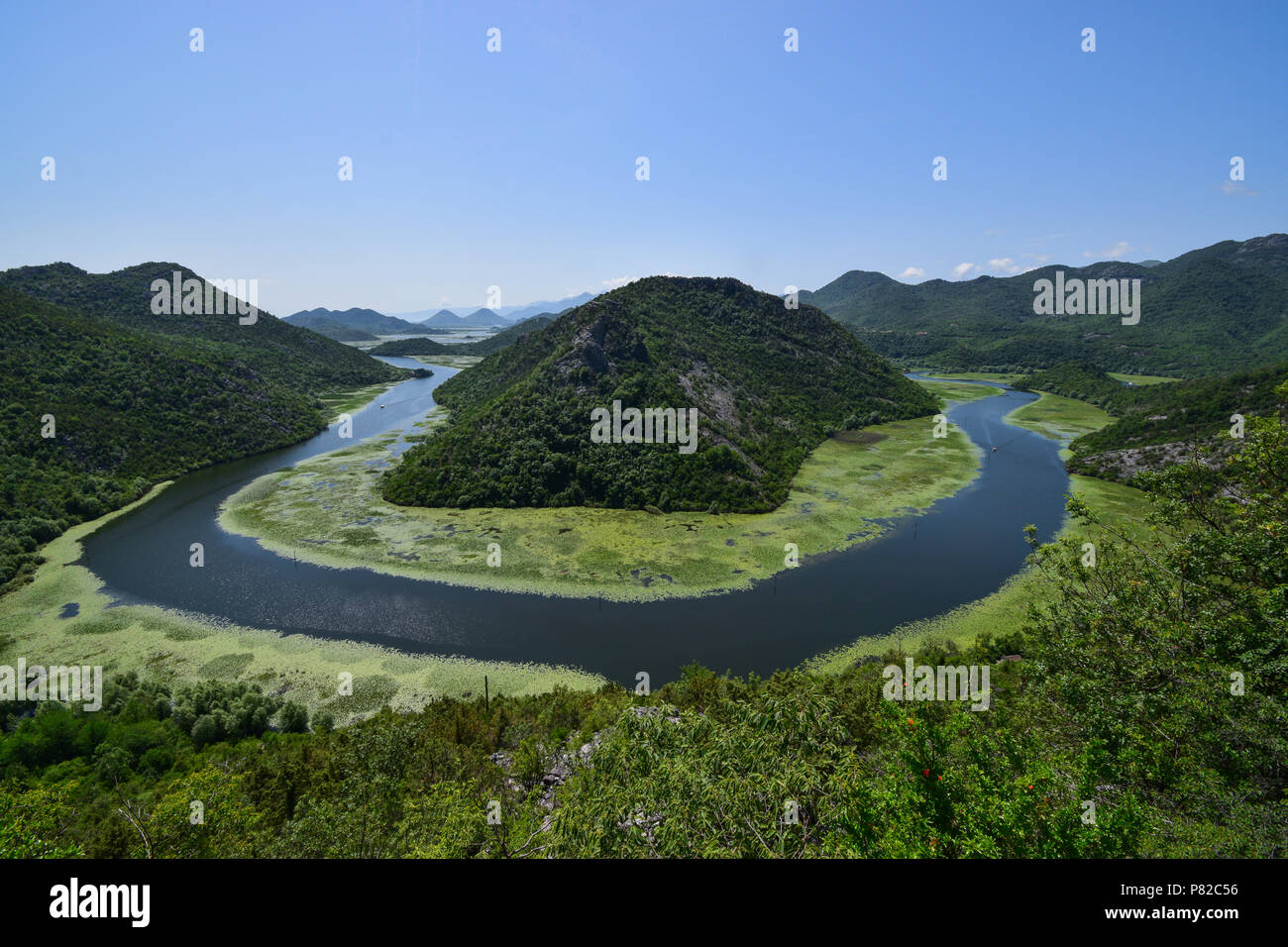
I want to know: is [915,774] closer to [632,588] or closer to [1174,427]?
[632,588]

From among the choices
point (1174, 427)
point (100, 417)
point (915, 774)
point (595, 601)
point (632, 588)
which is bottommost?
point (595, 601)

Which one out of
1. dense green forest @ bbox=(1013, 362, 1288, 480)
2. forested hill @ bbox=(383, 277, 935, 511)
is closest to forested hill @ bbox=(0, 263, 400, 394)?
forested hill @ bbox=(383, 277, 935, 511)

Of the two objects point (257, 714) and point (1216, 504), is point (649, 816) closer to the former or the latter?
point (1216, 504)

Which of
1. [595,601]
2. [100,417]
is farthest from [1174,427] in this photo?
[100,417]

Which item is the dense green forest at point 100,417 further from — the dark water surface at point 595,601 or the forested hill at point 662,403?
the forested hill at point 662,403

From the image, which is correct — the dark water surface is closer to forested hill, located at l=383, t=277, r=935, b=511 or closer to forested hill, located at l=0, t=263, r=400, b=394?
forested hill, located at l=383, t=277, r=935, b=511
